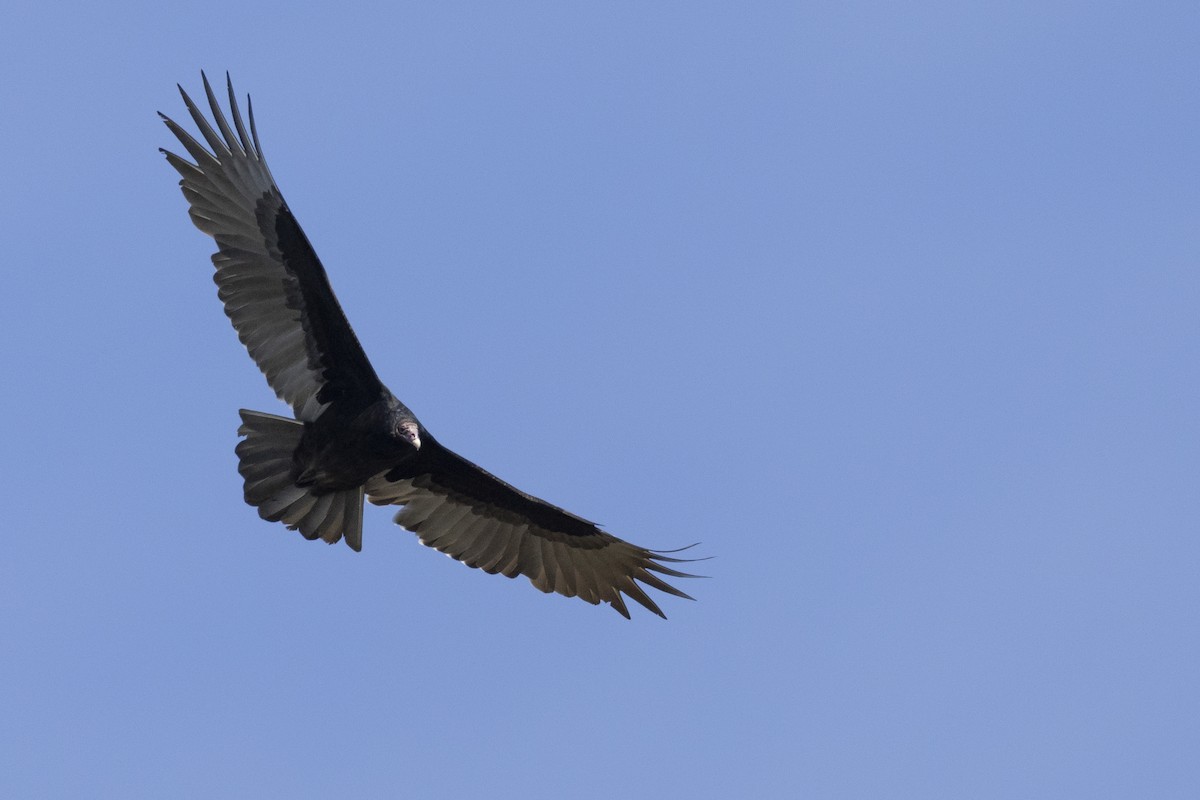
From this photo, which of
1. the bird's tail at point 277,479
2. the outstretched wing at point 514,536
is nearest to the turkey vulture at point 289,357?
the bird's tail at point 277,479

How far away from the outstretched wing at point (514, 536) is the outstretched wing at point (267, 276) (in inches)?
49.8

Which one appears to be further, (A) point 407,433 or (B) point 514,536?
(B) point 514,536

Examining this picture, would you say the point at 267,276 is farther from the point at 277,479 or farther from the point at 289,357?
the point at 277,479

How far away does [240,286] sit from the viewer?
1526 cm

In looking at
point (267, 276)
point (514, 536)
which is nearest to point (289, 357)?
point (267, 276)

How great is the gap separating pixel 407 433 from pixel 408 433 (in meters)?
0.01

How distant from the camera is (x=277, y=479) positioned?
15.3 meters

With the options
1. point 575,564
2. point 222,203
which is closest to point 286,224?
point 222,203

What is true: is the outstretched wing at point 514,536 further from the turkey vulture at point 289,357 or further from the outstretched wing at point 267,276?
the outstretched wing at point 267,276

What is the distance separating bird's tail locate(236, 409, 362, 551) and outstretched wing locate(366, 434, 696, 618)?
0.93 m

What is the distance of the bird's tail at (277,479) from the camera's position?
15.2 m

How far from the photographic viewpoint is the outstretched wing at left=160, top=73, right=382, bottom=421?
1514 cm

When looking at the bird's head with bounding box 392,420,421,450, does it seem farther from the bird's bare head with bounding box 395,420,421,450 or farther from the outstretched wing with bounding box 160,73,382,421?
the outstretched wing with bounding box 160,73,382,421

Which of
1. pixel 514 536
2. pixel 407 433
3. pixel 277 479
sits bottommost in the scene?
pixel 277 479
